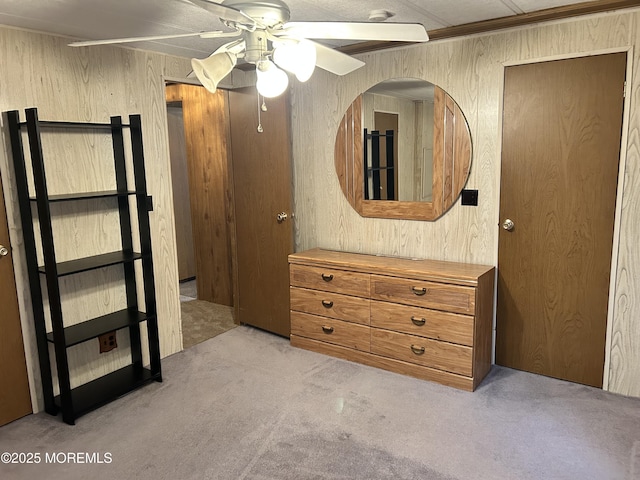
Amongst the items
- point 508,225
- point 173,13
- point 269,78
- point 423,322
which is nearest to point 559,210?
point 508,225

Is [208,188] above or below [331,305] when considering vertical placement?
above

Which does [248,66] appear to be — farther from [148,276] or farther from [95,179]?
[148,276]

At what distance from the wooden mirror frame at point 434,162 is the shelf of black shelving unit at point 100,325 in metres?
1.67

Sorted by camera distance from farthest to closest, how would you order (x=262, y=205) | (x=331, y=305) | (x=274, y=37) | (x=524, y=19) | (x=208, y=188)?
(x=208, y=188), (x=262, y=205), (x=331, y=305), (x=524, y=19), (x=274, y=37)

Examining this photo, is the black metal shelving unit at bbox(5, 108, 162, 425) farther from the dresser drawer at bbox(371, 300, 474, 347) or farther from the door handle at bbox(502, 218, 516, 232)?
the door handle at bbox(502, 218, 516, 232)

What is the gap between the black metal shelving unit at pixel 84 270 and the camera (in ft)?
8.32

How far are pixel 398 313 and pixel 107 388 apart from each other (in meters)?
1.87

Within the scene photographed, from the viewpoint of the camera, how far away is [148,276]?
3.04 m

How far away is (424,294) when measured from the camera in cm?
299

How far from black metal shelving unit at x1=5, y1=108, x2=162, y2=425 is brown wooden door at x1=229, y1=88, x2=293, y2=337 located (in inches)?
34.4

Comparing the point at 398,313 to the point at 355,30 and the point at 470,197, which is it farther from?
the point at 355,30

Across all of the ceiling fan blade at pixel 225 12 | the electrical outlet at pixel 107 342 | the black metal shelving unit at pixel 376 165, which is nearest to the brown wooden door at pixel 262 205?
the black metal shelving unit at pixel 376 165

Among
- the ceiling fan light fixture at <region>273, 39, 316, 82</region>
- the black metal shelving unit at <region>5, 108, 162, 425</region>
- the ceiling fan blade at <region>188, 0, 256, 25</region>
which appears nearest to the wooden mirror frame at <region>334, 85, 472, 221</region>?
the black metal shelving unit at <region>5, 108, 162, 425</region>

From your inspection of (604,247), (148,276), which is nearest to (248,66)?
(148,276)
